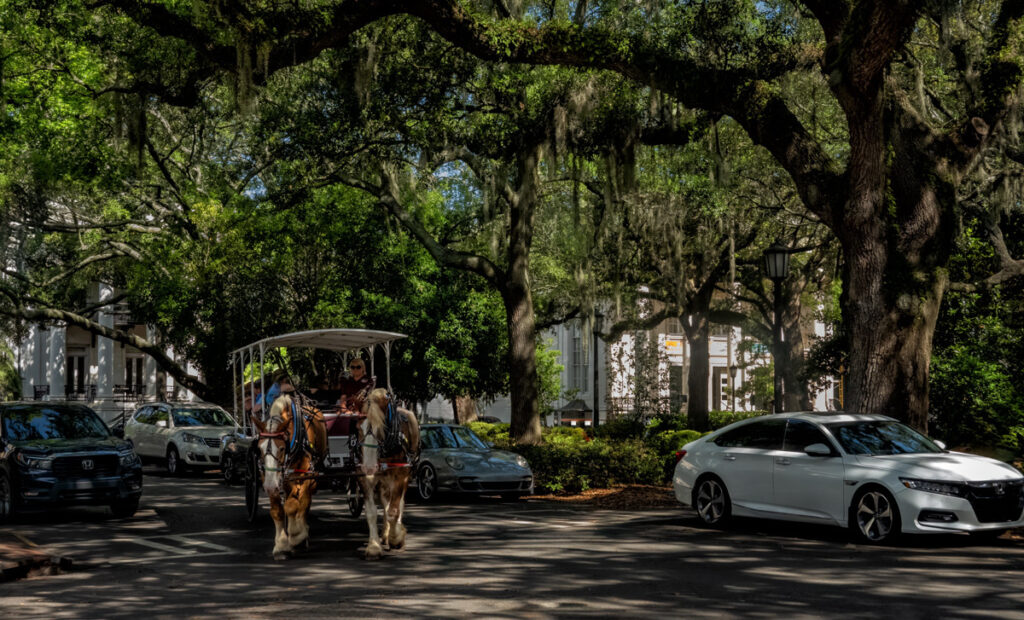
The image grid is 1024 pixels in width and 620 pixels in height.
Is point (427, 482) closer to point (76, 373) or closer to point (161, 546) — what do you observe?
point (161, 546)

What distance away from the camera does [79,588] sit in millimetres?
9648

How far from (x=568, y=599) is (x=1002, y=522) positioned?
19.5ft

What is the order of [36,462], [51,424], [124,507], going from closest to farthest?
[36,462] < [124,507] < [51,424]

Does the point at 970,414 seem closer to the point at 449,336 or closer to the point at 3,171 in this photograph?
the point at 449,336

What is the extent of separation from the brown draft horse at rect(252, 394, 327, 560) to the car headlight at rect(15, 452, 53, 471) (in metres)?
5.35

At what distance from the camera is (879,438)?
1284cm

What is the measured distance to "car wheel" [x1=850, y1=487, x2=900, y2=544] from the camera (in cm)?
1180

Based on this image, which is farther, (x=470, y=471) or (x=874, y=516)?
(x=470, y=471)

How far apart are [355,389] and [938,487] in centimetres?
852

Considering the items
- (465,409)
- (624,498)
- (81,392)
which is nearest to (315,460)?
(624,498)

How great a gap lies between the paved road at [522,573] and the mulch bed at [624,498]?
2538 millimetres

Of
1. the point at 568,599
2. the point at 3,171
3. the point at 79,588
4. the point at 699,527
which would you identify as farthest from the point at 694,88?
the point at 3,171

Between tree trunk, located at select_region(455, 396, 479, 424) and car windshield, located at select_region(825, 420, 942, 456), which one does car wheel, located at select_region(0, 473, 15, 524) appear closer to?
car windshield, located at select_region(825, 420, 942, 456)

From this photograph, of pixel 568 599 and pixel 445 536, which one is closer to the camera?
pixel 568 599
